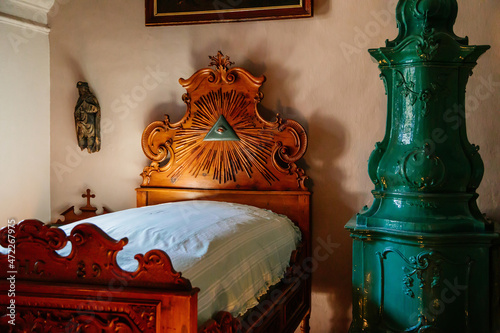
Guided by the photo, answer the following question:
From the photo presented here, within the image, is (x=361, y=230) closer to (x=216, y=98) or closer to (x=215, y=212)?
(x=215, y=212)

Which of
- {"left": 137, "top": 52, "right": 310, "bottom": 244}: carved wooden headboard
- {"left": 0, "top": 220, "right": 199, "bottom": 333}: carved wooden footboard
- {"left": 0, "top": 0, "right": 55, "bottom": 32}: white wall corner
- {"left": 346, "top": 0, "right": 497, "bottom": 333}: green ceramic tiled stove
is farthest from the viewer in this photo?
{"left": 0, "top": 0, "right": 55, "bottom": 32}: white wall corner

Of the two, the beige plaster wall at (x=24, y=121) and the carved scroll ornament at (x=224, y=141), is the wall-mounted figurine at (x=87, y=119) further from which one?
the carved scroll ornament at (x=224, y=141)

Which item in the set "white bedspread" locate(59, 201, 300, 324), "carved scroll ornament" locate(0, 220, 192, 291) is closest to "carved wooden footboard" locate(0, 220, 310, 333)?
"carved scroll ornament" locate(0, 220, 192, 291)

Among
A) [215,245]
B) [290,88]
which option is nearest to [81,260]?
[215,245]

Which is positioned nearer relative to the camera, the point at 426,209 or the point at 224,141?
the point at 426,209

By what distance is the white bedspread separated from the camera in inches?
77.2

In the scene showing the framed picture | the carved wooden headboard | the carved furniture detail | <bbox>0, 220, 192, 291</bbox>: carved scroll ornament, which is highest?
the framed picture

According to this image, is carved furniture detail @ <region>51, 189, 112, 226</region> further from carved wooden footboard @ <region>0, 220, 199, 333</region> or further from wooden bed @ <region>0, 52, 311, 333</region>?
carved wooden footboard @ <region>0, 220, 199, 333</region>

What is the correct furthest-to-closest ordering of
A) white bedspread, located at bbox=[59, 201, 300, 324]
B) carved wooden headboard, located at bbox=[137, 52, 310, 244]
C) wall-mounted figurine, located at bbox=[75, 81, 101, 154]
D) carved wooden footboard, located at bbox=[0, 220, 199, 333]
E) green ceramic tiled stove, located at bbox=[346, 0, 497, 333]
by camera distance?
wall-mounted figurine, located at bbox=[75, 81, 101, 154]
carved wooden headboard, located at bbox=[137, 52, 310, 244]
green ceramic tiled stove, located at bbox=[346, 0, 497, 333]
white bedspread, located at bbox=[59, 201, 300, 324]
carved wooden footboard, located at bbox=[0, 220, 199, 333]

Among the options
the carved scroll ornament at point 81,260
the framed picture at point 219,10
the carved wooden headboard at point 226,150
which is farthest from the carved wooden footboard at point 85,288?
the framed picture at point 219,10

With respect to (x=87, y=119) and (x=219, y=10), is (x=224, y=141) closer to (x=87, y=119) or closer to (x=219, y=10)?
(x=219, y=10)

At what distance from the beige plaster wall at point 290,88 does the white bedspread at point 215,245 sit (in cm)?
63

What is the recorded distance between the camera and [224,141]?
147 inches

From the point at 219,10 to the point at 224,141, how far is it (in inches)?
37.7
